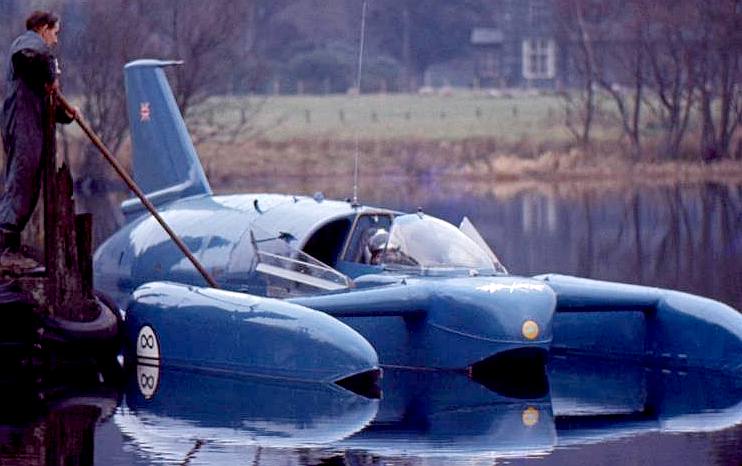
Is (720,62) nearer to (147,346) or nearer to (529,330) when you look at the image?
(147,346)

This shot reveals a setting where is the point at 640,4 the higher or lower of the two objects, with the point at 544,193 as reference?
higher

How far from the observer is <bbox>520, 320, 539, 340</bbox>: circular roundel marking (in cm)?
2075

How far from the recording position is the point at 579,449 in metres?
17.2

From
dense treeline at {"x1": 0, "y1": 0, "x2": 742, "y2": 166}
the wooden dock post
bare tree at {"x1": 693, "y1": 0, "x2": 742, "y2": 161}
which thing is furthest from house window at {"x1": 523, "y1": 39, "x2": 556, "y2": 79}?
the wooden dock post

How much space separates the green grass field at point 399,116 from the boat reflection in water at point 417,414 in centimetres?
4610

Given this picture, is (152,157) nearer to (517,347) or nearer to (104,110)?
(517,347)

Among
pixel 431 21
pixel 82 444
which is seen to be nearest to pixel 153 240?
pixel 82 444

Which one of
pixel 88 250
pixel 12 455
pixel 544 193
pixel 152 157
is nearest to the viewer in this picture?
pixel 12 455

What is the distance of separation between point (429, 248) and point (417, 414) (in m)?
3.67

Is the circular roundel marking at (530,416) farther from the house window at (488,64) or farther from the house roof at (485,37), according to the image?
the house window at (488,64)

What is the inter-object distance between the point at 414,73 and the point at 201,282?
283ft

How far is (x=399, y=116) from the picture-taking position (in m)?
84.9

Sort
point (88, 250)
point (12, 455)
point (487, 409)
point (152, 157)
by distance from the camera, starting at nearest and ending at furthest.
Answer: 1. point (12, 455)
2. point (487, 409)
3. point (88, 250)
4. point (152, 157)

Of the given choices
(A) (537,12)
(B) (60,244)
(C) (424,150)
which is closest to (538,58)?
(A) (537,12)
